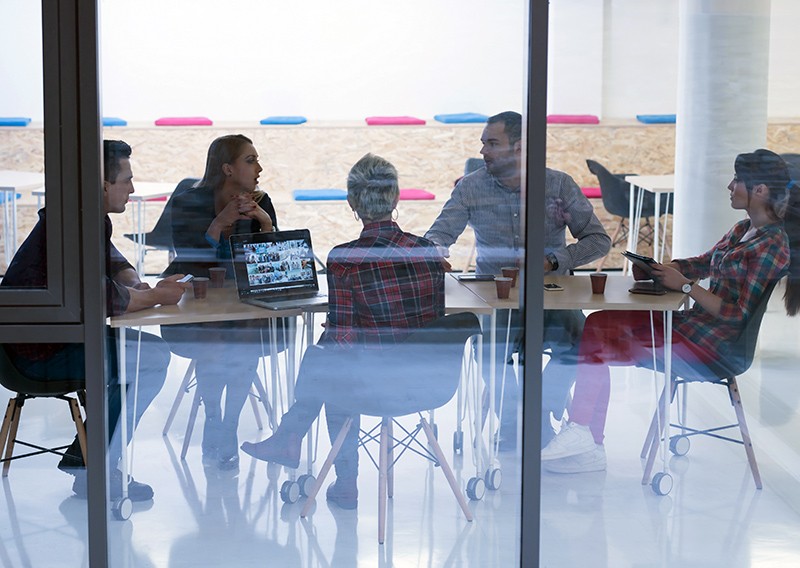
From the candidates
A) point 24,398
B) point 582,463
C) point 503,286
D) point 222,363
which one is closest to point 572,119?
point 503,286

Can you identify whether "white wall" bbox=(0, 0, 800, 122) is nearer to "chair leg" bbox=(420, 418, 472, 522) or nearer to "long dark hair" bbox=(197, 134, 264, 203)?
"long dark hair" bbox=(197, 134, 264, 203)

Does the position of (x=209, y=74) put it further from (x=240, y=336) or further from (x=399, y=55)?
(x=240, y=336)

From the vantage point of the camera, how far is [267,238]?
312cm

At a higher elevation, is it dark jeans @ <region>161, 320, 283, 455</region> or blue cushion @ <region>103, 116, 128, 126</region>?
blue cushion @ <region>103, 116, 128, 126</region>

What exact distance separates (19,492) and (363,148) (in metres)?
1.43

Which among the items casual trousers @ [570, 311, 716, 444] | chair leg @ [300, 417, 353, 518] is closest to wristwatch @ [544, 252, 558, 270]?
casual trousers @ [570, 311, 716, 444]

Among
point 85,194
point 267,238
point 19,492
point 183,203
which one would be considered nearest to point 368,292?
point 267,238

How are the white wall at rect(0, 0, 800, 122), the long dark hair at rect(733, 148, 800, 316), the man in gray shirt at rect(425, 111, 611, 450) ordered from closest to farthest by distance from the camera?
the white wall at rect(0, 0, 800, 122)
the man in gray shirt at rect(425, 111, 611, 450)
the long dark hair at rect(733, 148, 800, 316)

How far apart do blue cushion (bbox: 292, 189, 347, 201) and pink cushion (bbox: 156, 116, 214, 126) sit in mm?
309

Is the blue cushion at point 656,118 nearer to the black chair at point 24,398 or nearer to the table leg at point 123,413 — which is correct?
the table leg at point 123,413

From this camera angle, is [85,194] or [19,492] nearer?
[85,194]

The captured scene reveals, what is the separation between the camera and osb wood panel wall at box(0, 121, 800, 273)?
3020 millimetres

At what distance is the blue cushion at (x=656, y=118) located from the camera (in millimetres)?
3109

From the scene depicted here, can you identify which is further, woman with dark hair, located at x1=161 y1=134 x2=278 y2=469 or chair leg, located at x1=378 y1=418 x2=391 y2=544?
chair leg, located at x1=378 y1=418 x2=391 y2=544
